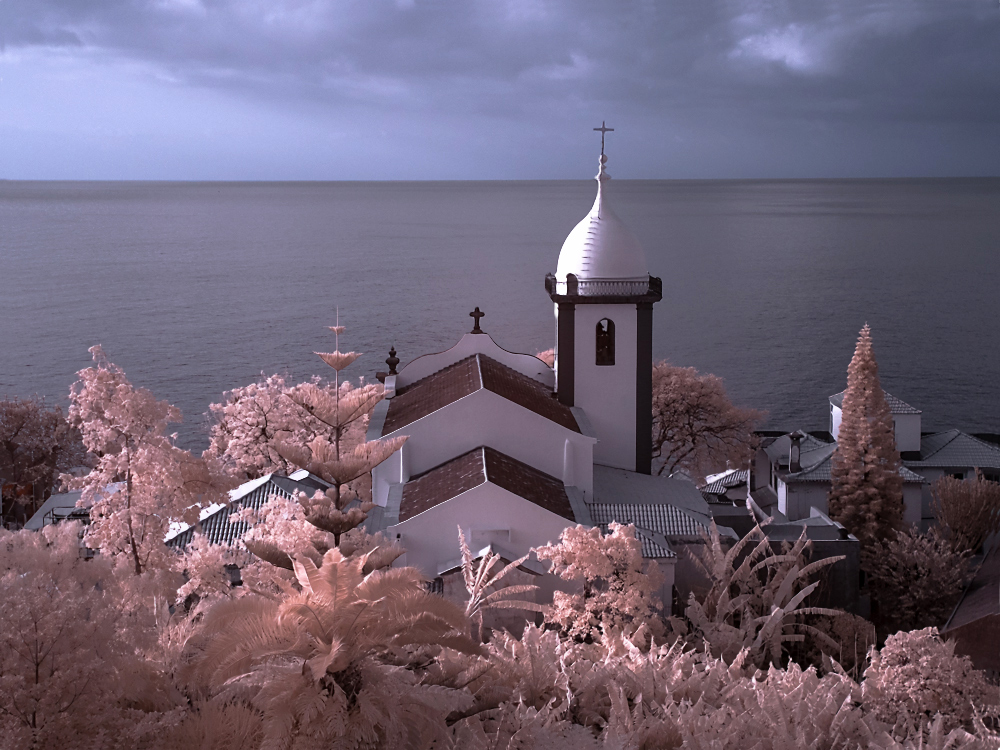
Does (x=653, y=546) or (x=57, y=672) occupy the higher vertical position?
(x=57, y=672)

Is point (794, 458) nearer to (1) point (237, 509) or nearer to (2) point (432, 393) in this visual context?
(2) point (432, 393)

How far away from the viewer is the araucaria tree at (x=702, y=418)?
34844 mm

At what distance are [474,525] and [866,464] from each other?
13.0m

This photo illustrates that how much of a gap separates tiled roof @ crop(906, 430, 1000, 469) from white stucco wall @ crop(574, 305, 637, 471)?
14993 millimetres

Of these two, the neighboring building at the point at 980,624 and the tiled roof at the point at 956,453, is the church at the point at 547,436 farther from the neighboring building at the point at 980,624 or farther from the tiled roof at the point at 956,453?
the tiled roof at the point at 956,453

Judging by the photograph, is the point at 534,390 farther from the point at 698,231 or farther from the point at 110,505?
the point at 698,231

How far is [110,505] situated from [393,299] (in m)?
84.0

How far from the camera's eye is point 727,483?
3925 cm

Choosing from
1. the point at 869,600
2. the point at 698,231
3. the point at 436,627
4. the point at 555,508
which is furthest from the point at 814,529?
the point at 698,231

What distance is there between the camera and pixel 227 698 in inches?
321

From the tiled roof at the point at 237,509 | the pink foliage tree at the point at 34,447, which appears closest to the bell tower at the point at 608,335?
the tiled roof at the point at 237,509

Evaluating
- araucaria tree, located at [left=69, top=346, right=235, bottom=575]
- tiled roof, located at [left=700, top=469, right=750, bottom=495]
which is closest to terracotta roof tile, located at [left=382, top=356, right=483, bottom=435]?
araucaria tree, located at [left=69, top=346, right=235, bottom=575]

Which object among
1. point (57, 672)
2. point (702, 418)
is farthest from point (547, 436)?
point (702, 418)

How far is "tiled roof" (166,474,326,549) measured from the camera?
21.2 metres
